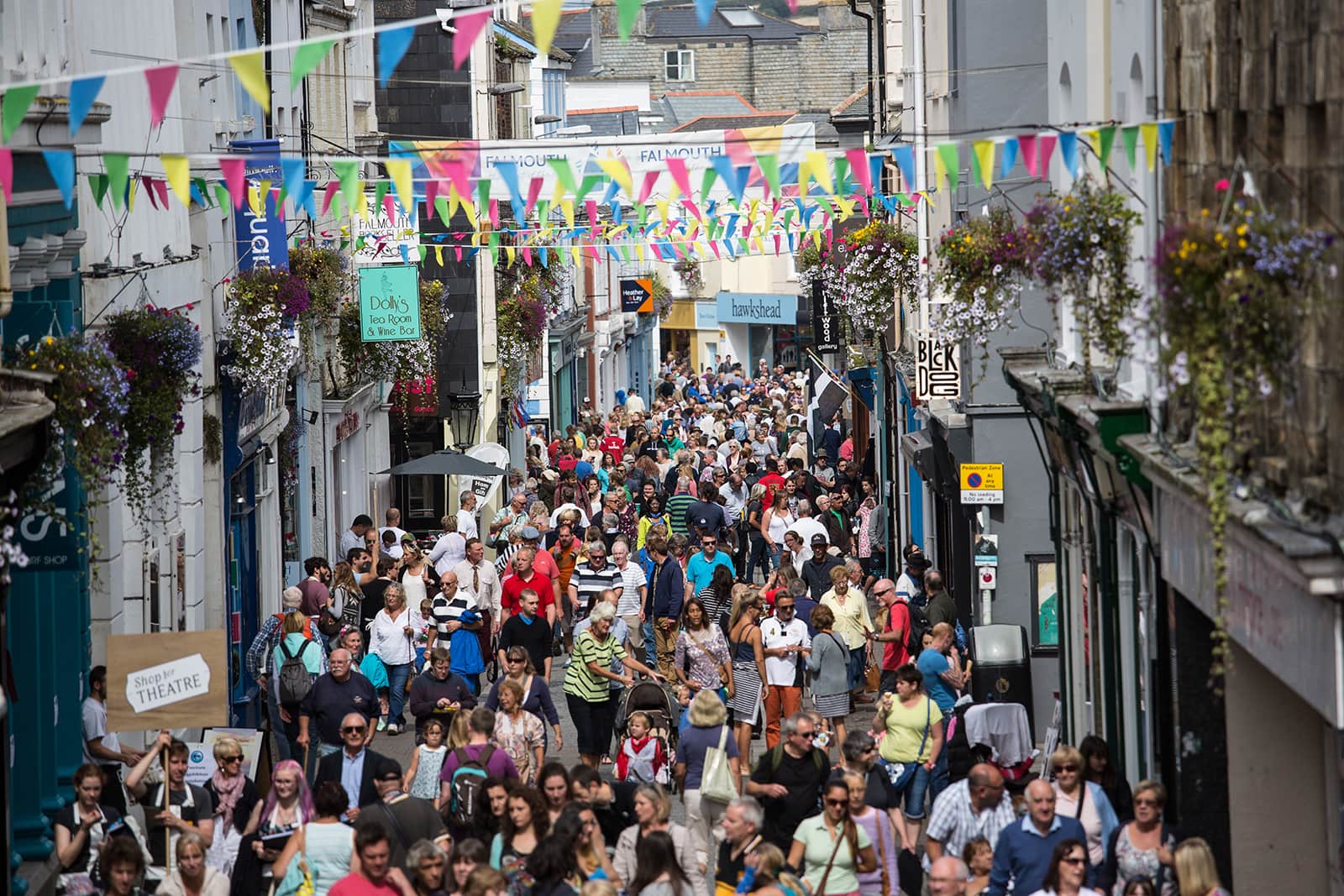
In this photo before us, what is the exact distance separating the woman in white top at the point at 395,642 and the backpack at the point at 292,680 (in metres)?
2.60

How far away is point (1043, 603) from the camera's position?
2042cm

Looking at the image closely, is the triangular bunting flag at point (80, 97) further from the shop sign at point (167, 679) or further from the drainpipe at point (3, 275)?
the shop sign at point (167, 679)

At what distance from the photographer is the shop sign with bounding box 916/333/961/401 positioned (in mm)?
23453

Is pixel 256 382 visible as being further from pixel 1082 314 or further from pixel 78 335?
pixel 1082 314

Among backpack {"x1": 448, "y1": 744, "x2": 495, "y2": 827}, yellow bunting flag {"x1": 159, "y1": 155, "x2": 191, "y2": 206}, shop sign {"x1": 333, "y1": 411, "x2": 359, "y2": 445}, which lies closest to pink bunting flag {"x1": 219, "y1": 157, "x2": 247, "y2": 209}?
yellow bunting flag {"x1": 159, "y1": 155, "x2": 191, "y2": 206}

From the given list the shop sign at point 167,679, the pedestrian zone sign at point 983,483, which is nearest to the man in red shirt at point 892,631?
the pedestrian zone sign at point 983,483

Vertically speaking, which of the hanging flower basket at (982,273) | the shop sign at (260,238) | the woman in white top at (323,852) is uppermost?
the shop sign at (260,238)

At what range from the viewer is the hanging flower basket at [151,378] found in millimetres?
15484

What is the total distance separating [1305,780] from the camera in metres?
12.2

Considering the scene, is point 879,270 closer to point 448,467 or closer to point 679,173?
point 448,467

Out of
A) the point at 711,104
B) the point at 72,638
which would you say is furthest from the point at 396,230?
the point at 711,104

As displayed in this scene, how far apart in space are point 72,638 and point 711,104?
237 ft

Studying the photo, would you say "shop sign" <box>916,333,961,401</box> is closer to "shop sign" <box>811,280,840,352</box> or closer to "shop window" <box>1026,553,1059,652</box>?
"shop window" <box>1026,553,1059,652</box>

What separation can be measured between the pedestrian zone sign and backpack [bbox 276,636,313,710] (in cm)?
761
